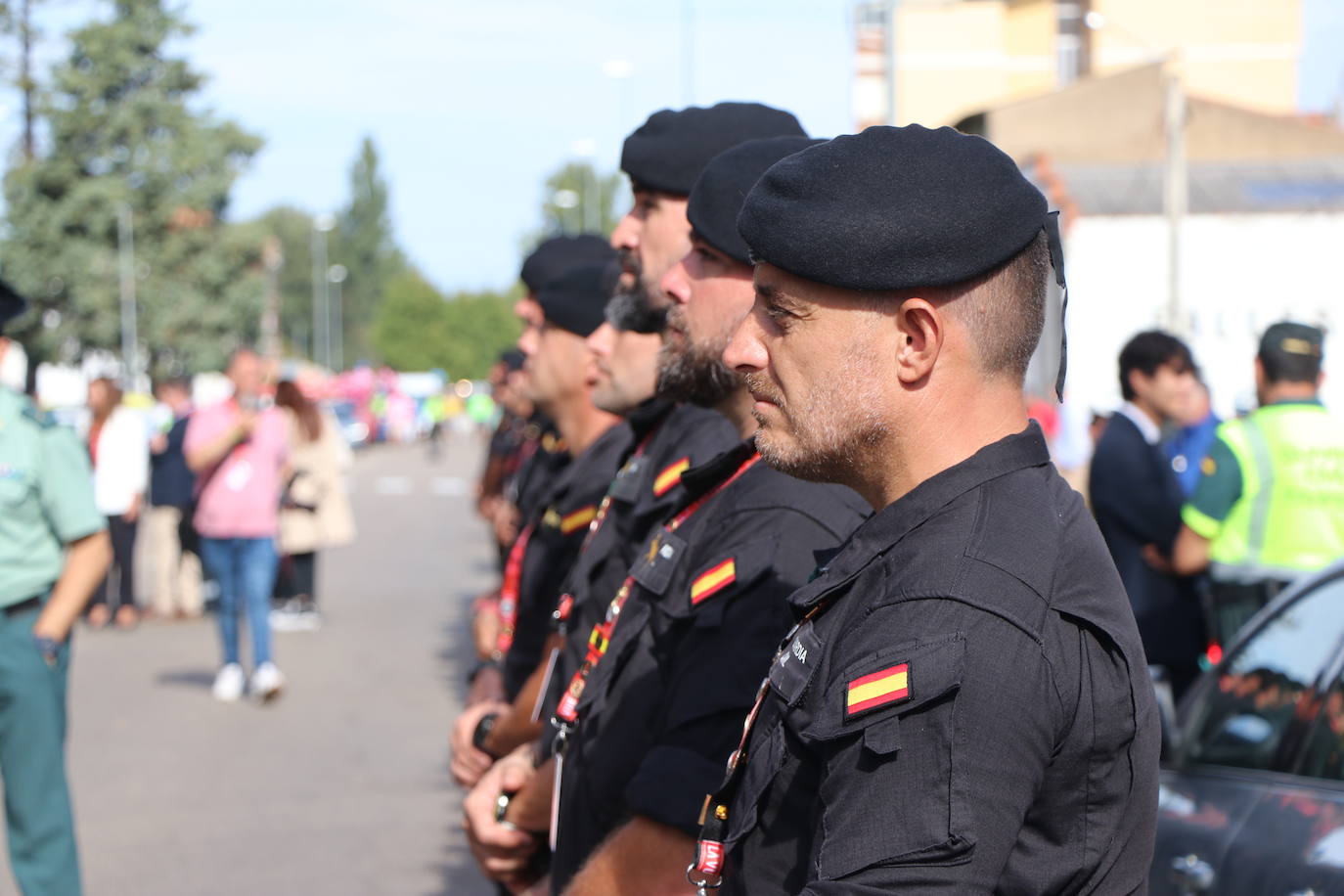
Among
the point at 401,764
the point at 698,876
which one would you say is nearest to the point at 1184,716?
the point at 698,876

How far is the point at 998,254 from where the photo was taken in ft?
5.56

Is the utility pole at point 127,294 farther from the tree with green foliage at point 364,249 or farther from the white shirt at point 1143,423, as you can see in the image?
the tree with green foliage at point 364,249

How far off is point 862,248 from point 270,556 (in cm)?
886

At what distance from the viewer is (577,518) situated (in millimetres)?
3924

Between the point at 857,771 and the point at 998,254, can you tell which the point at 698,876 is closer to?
the point at 857,771

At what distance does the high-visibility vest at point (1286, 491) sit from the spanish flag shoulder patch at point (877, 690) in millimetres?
4574

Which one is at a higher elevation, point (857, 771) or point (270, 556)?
point (857, 771)

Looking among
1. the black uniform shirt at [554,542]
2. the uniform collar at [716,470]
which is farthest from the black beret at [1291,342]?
the uniform collar at [716,470]

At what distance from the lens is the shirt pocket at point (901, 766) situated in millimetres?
1510

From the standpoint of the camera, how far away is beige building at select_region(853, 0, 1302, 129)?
149ft

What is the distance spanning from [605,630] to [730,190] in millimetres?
794

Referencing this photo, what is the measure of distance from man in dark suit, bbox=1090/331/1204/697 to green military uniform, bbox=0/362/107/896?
381 cm

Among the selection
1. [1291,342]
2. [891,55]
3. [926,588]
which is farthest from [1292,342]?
[891,55]

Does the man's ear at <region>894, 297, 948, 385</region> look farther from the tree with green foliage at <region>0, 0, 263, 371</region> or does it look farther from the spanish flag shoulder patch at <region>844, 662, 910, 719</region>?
the tree with green foliage at <region>0, 0, 263, 371</region>
